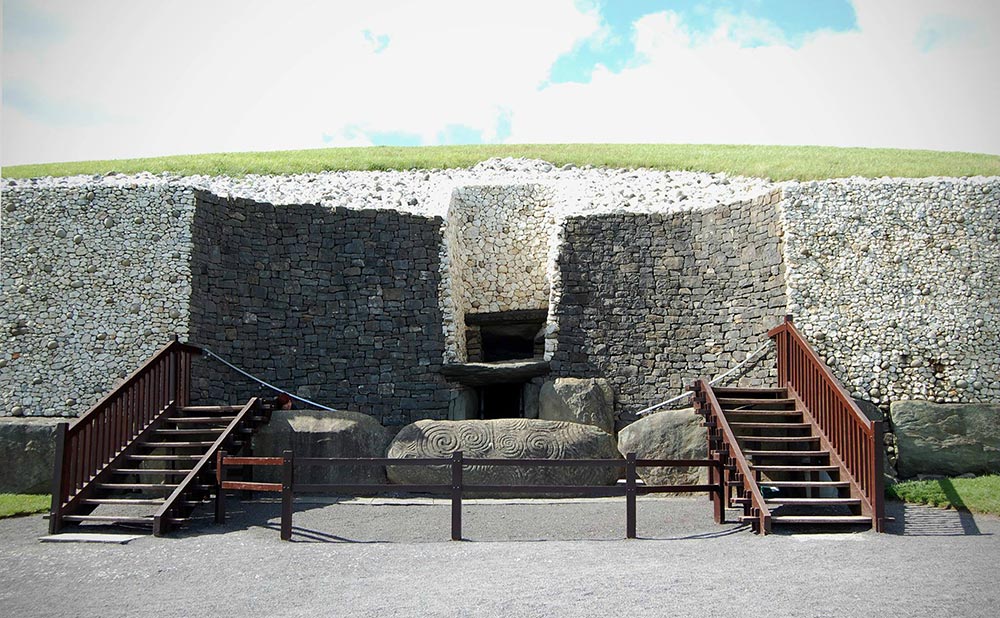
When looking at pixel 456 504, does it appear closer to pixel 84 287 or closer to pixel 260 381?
pixel 260 381

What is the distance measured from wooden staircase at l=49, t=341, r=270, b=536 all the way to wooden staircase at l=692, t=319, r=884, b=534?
6.71 meters

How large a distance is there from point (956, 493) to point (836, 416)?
7.64 feet

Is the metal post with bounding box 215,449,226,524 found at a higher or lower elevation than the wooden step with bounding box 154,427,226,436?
lower

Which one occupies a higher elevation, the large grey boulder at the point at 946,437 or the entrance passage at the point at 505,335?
the entrance passage at the point at 505,335

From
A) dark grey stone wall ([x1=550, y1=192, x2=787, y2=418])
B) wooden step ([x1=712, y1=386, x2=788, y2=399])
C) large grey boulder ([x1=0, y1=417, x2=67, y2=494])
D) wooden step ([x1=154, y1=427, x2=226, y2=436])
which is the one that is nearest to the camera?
wooden step ([x1=154, y1=427, x2=226, y2=436])

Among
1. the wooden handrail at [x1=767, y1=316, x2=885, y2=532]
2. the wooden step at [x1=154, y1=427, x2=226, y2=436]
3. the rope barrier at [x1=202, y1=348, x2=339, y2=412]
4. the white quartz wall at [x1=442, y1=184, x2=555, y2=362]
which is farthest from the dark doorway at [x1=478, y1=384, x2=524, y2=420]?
the wooden step at [x1=154, y1=427, x2=226, y2=436]

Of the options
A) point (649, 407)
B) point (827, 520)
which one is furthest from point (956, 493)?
point (649, 407)

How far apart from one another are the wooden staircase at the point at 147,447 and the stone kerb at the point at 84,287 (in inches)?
58.4

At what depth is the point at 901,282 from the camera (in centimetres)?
1458

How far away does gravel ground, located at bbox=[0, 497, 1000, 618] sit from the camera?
23.2 feet

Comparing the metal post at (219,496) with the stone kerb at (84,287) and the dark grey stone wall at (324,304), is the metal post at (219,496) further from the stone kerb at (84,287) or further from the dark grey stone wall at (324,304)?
the stone kerb at (84,287)

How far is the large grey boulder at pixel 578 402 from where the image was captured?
1539 cm

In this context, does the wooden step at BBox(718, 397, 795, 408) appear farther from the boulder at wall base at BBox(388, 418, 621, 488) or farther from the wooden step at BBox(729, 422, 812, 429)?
the boulder at wall base at BBox(388, 418, 621, 488)

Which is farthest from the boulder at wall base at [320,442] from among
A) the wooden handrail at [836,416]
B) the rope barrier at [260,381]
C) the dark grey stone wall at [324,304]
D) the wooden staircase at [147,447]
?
the wooden handrail at [836,416]
